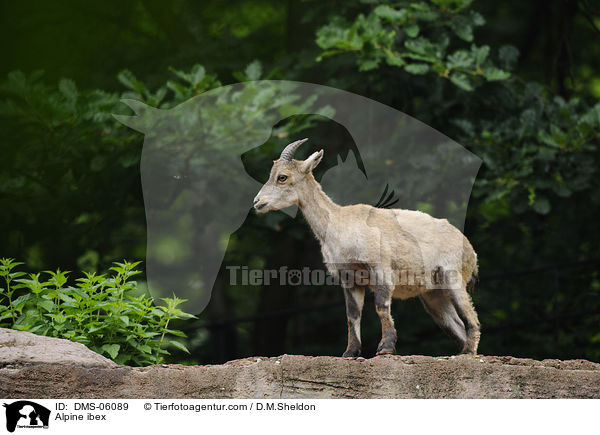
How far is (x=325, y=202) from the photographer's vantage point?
6.10 metres

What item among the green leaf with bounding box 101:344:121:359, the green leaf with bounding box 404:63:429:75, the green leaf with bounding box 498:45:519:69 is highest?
the green leaf with bounding box 498:45:519:69

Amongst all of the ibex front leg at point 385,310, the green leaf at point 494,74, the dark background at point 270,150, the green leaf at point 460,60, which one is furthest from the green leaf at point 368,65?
the ibex front leg at point 385,310

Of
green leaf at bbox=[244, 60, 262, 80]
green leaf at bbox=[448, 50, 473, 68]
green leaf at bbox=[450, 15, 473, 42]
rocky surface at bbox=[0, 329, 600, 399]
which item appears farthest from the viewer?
green leaf at bbox=[450, 15, 473, 42]

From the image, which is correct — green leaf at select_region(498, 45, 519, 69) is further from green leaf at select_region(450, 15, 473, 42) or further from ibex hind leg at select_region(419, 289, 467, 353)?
ibex hind leg at select_region(419, 289, 467, 353)

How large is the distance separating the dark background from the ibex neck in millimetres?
2186

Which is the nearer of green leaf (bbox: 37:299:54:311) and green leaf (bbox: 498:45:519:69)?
green leaf (bbox: 37:299:54:311)

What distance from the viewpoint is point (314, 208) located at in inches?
238

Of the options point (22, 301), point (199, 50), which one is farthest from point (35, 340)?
point (199, 50)

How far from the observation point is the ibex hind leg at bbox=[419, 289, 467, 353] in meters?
6.25

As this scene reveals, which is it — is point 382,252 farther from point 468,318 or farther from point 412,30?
point 412,30

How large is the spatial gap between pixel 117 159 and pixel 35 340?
3.64m

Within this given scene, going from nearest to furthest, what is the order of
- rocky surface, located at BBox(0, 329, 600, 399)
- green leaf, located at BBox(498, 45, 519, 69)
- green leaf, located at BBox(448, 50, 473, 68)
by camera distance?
rocky surface, located at BBox(0, 329, 600, 399) → green leaf, located at BBox(448, 50, 473, 68) → green leaf, located at BBox(498, 45, 519, 69)

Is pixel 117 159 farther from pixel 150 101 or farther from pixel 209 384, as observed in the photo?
pixel 209 384

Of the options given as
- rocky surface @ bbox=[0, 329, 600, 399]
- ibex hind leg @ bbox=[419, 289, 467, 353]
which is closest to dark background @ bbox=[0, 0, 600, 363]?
ibex hind leg @ bbox=[419, 289, 467, 353]
